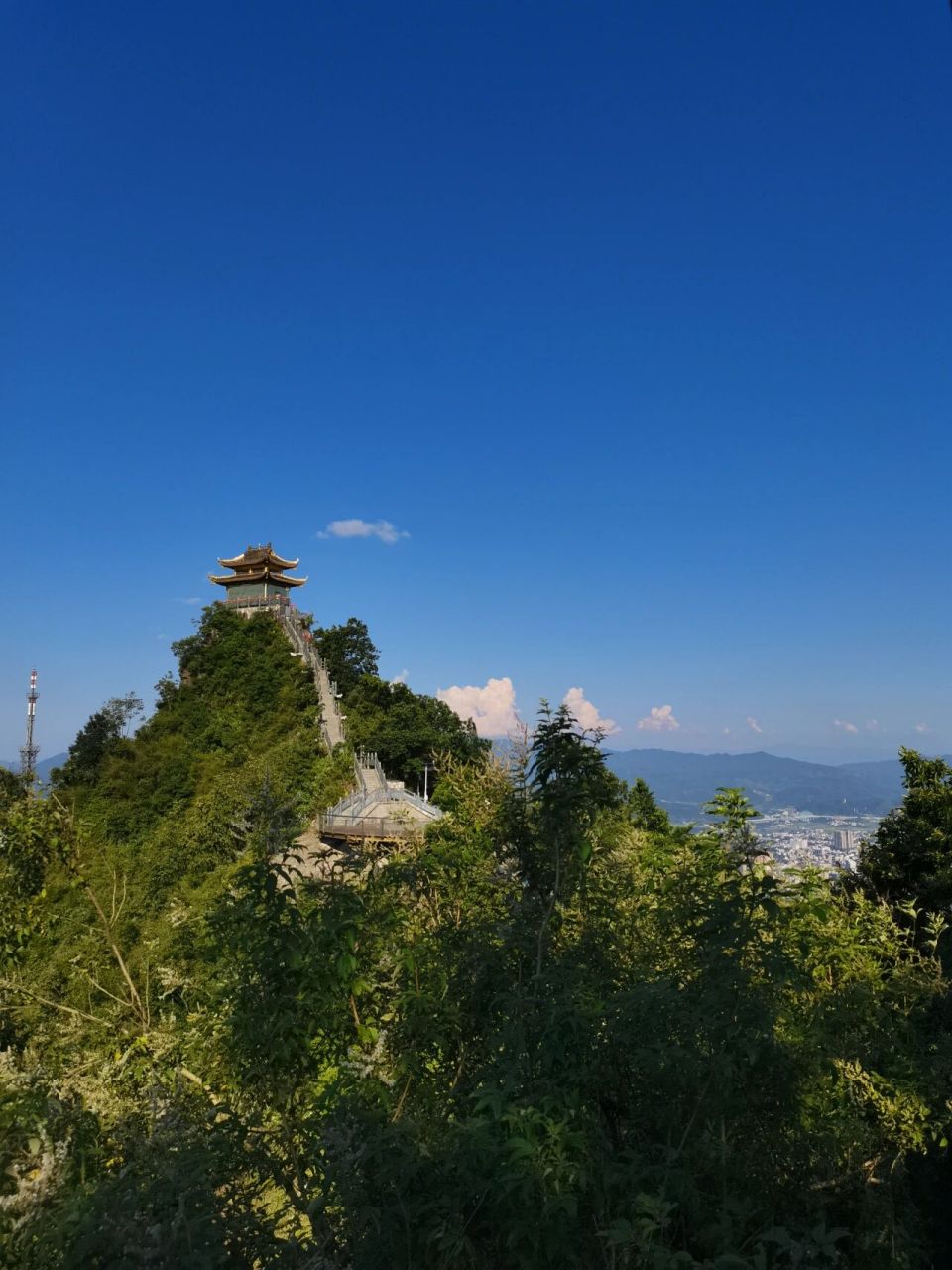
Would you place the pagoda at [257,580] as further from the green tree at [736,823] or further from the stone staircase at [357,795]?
the green tree at [736,823]

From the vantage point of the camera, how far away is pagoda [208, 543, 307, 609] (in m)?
41.0

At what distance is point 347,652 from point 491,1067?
34707mm

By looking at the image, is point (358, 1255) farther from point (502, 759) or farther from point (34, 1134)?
point (502, 759)

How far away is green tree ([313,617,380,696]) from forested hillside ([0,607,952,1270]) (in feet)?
97.8

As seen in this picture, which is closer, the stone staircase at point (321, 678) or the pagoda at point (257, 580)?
the stone staircase at point (321, 678)

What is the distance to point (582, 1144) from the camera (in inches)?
108

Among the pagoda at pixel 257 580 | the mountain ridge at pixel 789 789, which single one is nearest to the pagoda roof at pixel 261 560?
the pagoda at pixel 257 580

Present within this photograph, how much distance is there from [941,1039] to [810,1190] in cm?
316

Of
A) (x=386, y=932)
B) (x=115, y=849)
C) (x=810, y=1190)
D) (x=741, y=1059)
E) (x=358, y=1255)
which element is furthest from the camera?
(x=115, y=849)

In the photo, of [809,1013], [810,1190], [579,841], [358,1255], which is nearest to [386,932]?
[579,841]

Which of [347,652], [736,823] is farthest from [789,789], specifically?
[736,823]

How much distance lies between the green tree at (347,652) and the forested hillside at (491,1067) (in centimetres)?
2982

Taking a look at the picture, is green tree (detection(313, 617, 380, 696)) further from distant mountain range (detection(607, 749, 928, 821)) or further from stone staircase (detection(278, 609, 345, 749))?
distant mountain range (detection(607, 749, 928, 821))

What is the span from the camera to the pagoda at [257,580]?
41.0 metres
